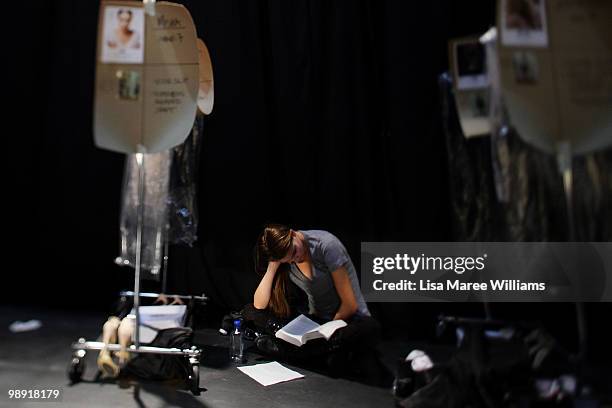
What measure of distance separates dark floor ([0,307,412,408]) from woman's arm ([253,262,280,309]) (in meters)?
0.26

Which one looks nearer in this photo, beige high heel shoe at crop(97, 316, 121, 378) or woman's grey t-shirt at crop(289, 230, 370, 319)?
beige high heel shoe at crop(97, 316, 121, 378)

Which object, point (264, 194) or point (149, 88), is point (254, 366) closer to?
point (264, 194)

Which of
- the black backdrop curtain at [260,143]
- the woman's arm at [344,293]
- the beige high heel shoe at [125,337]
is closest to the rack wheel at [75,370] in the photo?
the beige high heel shoe at [125,337]

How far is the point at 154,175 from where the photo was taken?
8.70ft

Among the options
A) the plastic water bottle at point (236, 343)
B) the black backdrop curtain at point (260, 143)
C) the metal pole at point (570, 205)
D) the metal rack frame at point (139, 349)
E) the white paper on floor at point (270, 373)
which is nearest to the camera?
the metal pole at point (570, 205)

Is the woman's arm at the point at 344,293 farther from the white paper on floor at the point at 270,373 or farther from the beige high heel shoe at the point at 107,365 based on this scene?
the beige high heel shoe at the point at 107,365

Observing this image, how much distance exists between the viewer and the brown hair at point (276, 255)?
248 centimetres

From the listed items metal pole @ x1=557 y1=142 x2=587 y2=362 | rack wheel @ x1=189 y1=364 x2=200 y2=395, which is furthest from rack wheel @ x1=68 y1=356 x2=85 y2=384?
metal pole @ x1=557 y1=142 x2=587 y2=362

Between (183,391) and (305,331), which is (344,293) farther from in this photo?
(183,391)

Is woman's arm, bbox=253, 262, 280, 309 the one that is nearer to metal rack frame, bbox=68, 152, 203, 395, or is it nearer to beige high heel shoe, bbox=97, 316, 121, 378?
metal rack frame, bbox=68, 152, 203, 395

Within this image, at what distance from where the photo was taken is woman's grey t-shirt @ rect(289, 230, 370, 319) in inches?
100.0

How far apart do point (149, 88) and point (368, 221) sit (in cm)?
130

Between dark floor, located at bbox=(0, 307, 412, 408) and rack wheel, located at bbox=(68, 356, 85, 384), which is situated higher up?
rack wheel, located at bbox=(68, 356, 85, 384)

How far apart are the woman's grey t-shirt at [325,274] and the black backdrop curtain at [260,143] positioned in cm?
32
